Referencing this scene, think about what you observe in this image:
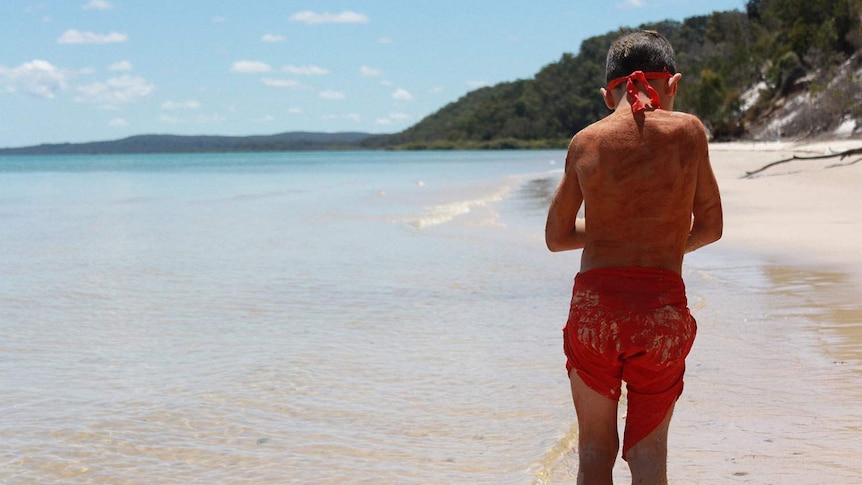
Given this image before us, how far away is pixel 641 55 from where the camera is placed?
2561 millimetres

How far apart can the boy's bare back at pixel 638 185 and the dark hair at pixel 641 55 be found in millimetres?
135

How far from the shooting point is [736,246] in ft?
36.7

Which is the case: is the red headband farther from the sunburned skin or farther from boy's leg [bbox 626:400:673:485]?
boy's leg [bbox 626:400:673:485]

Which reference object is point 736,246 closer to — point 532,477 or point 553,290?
point 553,290

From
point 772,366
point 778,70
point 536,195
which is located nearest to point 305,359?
point 772,366

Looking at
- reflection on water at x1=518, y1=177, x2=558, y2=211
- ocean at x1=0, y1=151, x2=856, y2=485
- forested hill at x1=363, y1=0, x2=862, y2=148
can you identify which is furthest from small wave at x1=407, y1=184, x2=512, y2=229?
forested hill at x1=363, y1=0, x2=862, y2=148

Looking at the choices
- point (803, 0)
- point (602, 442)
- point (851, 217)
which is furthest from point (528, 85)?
point (602, 442)

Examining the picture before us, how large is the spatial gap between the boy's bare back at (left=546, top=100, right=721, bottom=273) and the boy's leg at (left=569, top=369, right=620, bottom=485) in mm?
359

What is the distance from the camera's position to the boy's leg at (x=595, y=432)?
101 inches

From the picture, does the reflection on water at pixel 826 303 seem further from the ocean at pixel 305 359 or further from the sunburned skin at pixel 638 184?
the sunburned skin at pixel 638 184

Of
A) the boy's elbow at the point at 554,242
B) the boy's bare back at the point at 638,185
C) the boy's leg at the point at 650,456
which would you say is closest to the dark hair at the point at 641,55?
the boy's bare back at the point at 638,185

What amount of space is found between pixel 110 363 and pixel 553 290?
4063 mm

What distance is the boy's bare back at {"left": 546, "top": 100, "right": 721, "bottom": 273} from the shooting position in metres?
2.45

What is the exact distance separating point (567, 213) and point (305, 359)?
3.71 meters
